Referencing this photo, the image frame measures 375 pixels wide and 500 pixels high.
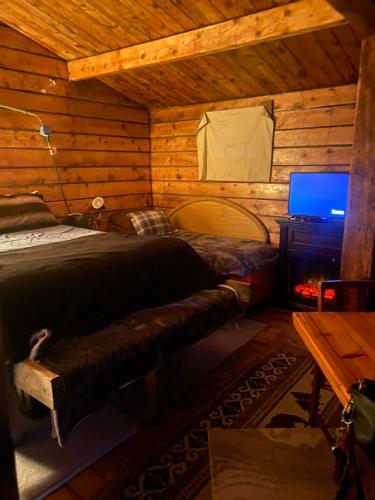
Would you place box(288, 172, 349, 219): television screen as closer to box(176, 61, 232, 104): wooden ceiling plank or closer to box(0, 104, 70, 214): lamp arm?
box(176, 61, 232, 104): wooden ceiling plank

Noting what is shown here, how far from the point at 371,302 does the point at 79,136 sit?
3.41 metres

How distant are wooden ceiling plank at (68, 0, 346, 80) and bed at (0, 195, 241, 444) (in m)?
1.56

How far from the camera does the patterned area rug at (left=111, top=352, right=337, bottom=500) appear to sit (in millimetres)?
1567

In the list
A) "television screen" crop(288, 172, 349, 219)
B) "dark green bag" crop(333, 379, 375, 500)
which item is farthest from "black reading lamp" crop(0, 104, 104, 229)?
"dark green bag" crop(333, 379, 375, 500)

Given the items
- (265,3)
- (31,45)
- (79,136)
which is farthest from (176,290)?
(31,45)

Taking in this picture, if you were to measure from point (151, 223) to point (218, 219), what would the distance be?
816 mm

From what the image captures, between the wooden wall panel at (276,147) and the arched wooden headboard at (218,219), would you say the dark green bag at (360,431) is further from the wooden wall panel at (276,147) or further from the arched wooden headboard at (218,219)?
the arched wooden headboard at (218,219)

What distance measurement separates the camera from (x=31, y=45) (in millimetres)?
3570

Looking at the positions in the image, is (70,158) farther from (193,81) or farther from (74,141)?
(193,81)

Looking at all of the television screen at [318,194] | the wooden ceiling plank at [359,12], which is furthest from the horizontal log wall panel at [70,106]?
the wooden ceiling plank at [359,12]

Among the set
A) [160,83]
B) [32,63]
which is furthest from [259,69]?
[32,63]

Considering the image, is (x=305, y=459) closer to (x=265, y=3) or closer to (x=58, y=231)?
(x=58, y=231)

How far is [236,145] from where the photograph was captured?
398 cm

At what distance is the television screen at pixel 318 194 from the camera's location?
3.22m
